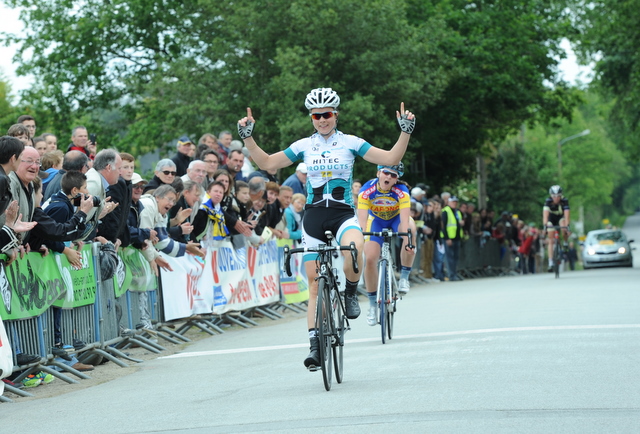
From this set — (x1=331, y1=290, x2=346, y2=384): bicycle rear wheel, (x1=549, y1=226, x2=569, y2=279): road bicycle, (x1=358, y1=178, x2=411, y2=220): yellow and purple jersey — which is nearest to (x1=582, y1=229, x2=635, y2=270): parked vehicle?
(x1=549, y1=226, x2=569, y2=279): road bicycle

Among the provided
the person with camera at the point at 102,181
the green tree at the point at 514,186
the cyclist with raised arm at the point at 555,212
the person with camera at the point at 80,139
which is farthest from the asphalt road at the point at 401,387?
the green tree at the point at 514,186

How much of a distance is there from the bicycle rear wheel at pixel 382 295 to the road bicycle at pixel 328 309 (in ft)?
8.84

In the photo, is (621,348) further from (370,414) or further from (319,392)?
(370,414)

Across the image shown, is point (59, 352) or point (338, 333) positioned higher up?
point (338, 333)

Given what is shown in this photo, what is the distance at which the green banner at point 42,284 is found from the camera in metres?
9.77

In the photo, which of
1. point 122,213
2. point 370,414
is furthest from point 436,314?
point 370,414

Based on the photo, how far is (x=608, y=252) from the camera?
46125 millimetres

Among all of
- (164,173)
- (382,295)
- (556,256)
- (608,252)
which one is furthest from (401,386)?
(608,252)

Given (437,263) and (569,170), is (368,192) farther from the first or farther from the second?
(569,170)

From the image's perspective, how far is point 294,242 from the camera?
65.4 feet

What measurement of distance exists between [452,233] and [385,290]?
17.7 m

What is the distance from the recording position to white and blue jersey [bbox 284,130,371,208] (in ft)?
31.5

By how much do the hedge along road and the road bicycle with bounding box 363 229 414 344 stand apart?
0.22m

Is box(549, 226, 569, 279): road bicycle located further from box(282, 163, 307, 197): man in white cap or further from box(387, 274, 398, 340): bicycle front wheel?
box(387, 274, 398, 340): bicycle front wheel
